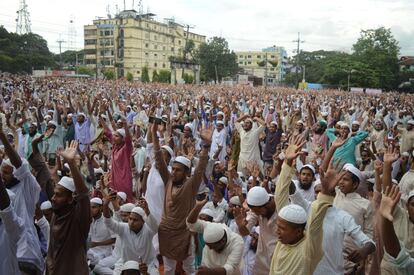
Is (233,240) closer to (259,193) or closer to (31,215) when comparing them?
(259,193)

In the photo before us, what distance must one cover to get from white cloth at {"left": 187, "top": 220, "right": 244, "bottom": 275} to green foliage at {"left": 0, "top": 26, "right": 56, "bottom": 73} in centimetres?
4220

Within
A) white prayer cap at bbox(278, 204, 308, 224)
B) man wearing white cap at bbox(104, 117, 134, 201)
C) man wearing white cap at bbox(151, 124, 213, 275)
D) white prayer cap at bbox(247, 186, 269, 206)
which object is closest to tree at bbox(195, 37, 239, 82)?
man wearing white cap at bbox(104, 117, 134, 201)

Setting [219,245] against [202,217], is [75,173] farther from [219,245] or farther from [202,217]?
[202,217]

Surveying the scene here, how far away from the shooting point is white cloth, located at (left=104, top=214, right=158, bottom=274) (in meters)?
4.41

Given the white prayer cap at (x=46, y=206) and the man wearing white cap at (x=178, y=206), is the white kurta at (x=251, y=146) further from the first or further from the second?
the white prayer cap at (x=46, y=206)

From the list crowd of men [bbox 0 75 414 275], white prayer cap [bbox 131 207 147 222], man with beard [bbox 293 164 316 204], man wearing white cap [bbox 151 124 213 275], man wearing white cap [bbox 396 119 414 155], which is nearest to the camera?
crowd of men [bbox 0 75 414 275]

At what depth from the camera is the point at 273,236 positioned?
3.64 m

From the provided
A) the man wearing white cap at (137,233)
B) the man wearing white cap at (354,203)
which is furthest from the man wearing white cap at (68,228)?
the man wearing white cap at (354,203)

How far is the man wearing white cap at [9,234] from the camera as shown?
3.05 meters

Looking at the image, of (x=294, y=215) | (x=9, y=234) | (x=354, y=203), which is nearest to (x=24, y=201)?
(x=9, y=234)

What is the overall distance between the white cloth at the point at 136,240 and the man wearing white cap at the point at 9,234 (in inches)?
42.6

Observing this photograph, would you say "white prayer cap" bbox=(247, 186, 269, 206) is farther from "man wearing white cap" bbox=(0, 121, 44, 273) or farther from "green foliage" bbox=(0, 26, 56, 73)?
"green foliage" bbox=(0, 26, 56, 73)

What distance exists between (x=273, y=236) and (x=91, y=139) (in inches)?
251

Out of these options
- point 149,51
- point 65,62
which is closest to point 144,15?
point 149,51
